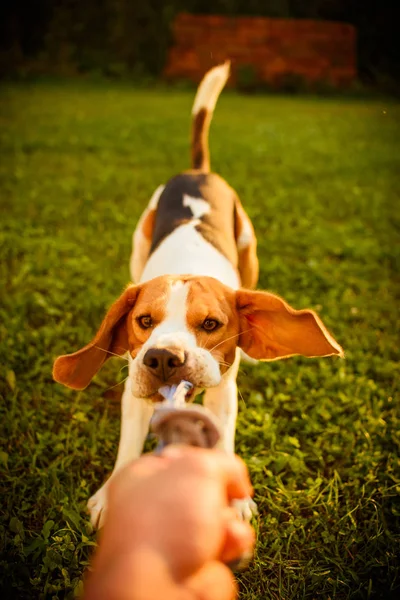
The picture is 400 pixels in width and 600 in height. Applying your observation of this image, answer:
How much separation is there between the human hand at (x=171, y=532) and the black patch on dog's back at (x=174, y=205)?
2.93m

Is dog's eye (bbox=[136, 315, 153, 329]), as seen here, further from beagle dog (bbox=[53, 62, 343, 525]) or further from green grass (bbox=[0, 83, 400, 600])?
green grass (bbox=[0, 83, 400, 600])

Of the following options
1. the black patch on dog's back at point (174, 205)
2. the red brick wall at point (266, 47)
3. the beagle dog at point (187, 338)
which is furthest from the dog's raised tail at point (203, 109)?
the red brick wall at point (266, 47)

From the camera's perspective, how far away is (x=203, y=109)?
16.9 ft

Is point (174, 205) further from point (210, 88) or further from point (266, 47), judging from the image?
point (266, 47)

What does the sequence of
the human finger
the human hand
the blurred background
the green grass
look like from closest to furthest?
the human hand, the human finger, the green grass, the blurred background

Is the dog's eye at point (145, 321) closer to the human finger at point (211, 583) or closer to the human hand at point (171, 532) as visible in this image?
the human hand at point (171, 532)

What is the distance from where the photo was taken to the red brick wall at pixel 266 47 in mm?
24359

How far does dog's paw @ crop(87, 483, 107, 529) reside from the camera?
2.63 metres

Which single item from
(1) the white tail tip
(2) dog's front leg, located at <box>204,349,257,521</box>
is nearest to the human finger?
(2) dog's front leg, located at <box>204,349,257,521</box>

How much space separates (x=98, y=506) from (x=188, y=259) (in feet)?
5.26

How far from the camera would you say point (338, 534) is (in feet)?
8.78

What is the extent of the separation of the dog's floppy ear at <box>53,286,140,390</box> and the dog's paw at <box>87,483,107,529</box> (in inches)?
22.7

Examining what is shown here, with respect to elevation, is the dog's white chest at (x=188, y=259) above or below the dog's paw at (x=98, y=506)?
above

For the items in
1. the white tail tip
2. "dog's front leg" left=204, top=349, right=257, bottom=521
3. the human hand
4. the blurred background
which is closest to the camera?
the human hand
